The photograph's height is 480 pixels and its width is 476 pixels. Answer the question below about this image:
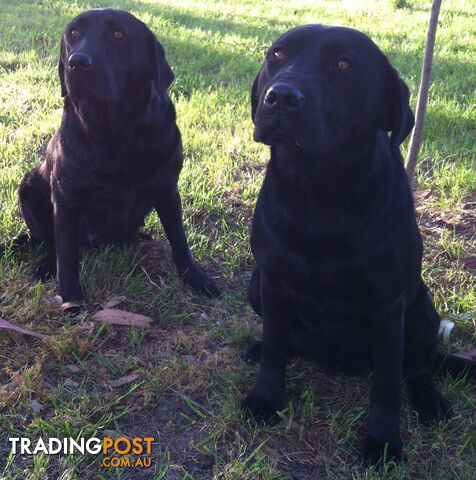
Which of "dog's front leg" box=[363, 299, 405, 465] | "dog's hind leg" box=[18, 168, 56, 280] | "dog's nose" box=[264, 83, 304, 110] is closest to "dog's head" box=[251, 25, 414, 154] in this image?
"dog's nose" box=[264, 83, 304, 110]

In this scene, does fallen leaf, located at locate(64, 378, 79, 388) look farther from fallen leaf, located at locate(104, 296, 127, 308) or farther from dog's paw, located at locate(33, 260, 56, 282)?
dog's paw, located at locate(33, 260, 56, 282)

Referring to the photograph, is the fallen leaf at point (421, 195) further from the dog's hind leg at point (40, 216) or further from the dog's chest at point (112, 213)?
the dog's hind leg at point (40, 216)

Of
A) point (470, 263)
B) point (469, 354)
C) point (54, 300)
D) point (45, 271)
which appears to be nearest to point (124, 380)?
point (54, 300)

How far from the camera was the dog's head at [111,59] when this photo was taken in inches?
107

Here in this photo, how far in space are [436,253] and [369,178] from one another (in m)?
1.46

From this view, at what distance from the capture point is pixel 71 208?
2.97m

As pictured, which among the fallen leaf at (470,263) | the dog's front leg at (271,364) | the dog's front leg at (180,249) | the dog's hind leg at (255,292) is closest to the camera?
the dog's front leg at (271,364)

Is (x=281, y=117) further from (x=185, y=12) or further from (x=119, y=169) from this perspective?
(x=185, y=12)

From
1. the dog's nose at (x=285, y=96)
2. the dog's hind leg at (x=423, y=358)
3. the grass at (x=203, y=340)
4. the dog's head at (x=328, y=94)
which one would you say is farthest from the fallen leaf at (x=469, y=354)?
the dog's nose at (x=285, y=96)

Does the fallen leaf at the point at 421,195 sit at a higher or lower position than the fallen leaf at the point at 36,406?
higher

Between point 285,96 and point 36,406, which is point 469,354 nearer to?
point 285,96

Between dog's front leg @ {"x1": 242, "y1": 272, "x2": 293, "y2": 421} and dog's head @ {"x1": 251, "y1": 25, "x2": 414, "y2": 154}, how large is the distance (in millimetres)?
627

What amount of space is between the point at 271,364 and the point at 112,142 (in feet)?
3.90

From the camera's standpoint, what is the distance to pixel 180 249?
3.21 meters
